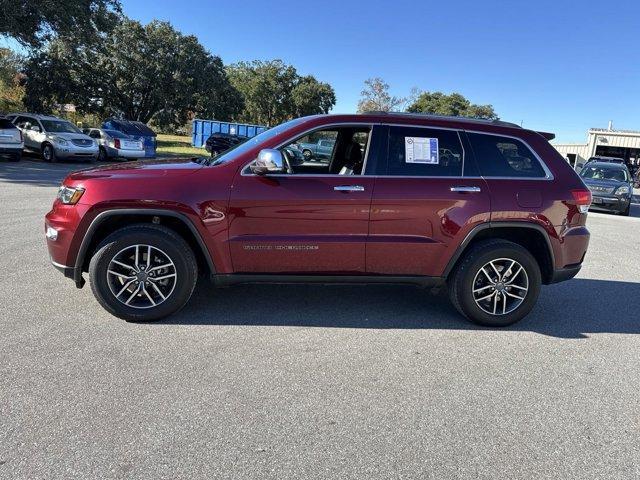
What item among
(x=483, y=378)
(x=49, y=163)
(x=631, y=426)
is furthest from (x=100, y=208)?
(x=49, y=163)

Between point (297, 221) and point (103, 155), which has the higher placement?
point (103, 155)

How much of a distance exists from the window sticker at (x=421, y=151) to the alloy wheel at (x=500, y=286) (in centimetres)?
111

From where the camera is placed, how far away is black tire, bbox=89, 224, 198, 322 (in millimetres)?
4094

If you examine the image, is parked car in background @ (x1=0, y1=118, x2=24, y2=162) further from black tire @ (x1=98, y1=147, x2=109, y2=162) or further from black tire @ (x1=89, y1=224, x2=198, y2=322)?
black tire @ (x1=89, y1=224, x2=198, y2=322)

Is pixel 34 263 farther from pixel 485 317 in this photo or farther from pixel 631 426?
pixel 631 426

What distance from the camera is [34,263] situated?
570cm

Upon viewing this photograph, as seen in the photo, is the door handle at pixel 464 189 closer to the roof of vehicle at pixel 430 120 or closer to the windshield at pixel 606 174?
the roof of vehicle at pixel 430 120

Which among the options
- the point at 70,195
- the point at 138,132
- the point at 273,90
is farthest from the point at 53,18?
the point at 273,90

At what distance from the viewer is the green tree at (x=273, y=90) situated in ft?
191

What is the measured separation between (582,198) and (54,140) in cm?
1879

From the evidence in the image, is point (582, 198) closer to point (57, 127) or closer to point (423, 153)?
point (423, 153)

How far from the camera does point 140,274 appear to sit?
4.18 m

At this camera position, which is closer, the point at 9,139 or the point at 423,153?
the point at 423,153

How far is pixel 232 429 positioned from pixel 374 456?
82 centimetres
